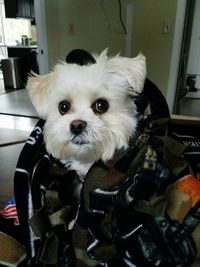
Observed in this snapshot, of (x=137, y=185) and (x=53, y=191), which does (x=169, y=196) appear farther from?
(x=53, y=191)

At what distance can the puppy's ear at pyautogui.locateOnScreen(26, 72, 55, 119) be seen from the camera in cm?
81

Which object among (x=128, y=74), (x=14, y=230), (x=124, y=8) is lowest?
(x=14, y=230)

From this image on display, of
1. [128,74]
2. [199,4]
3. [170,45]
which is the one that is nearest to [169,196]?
[128,74]

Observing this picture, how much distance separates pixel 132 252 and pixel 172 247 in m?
0.09

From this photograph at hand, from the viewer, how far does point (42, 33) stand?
278cm

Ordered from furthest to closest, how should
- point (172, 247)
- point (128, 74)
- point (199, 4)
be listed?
point (199, 4) → point (128, 74) → point (172, 247)

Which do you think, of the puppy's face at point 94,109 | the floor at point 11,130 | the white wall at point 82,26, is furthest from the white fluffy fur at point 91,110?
the white wall at point 82,26

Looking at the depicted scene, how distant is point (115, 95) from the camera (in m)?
0.73

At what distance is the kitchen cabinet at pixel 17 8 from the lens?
4.43 metres

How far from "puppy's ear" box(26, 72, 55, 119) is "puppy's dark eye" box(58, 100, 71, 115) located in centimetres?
6

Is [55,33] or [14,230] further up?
[55,33]

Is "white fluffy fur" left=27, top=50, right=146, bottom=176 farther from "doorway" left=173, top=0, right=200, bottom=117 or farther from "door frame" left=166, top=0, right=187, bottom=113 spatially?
"doorway" left=173, top=0, right=200, bottom=117

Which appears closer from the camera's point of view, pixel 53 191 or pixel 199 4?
pixel 53 191

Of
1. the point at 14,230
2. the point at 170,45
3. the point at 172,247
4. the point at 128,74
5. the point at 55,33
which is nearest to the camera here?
the point at 172,247
